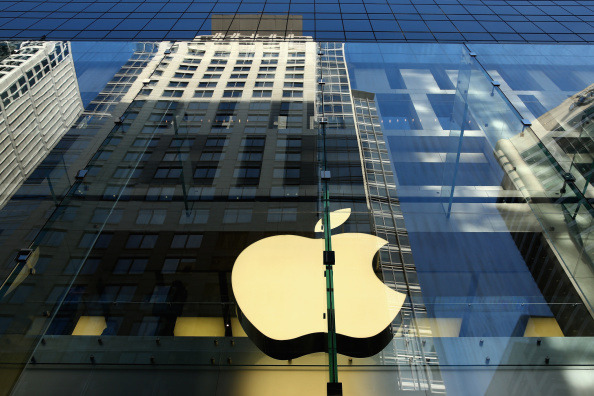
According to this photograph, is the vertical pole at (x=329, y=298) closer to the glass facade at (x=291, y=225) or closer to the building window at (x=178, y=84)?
the glass facade at (x=291, y=225)

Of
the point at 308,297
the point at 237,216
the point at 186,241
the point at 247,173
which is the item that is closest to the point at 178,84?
the point at 247,173

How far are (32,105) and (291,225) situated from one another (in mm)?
5325

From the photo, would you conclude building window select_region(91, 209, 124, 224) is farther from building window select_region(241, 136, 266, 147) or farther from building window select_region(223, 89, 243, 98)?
building window select_region(223, 89, 243, 98)

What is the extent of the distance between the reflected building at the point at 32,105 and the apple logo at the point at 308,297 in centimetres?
366

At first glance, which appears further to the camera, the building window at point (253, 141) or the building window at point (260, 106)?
the building window at point (260, 106)

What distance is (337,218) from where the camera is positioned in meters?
3.46

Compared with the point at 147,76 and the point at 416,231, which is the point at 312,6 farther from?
Answer: the point at 416,231

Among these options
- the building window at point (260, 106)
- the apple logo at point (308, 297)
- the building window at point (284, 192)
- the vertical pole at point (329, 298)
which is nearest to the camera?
the vertical pole at point (329, 298)

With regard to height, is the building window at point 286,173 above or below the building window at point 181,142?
above

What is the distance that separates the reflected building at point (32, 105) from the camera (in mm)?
5461

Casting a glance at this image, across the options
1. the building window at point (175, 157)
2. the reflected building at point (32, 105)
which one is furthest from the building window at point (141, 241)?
the reflected building at point (32, 105)

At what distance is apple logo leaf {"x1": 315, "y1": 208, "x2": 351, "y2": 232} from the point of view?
334 cm

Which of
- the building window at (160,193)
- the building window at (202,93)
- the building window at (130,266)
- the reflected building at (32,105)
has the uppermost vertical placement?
the building window at (202,93)

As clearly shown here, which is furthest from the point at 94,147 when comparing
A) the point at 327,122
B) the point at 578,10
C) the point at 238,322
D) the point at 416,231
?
the point at 578,10
